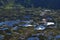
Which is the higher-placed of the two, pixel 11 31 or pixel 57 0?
pixel 57 0

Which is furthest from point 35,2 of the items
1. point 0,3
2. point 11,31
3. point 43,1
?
point 11,31

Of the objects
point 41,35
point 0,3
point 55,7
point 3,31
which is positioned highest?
point 0,3

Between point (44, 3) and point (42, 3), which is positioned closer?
point (44, 3)

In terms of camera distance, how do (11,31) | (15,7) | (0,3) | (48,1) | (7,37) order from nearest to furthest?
(7,37) → (11,31) → (15,7) → (0,3) → (48,1)

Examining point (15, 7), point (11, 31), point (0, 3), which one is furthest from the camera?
point (0, 3)

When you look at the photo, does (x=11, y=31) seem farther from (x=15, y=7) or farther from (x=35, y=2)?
(x=35, y=2)

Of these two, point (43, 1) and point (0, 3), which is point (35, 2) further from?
point (0, 3)

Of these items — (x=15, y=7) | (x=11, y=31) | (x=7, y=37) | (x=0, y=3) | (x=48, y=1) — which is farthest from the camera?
(x=48, y=1)

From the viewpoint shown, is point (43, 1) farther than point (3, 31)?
Yes

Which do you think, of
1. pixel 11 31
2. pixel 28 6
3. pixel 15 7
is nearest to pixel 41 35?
pixel 11 31
